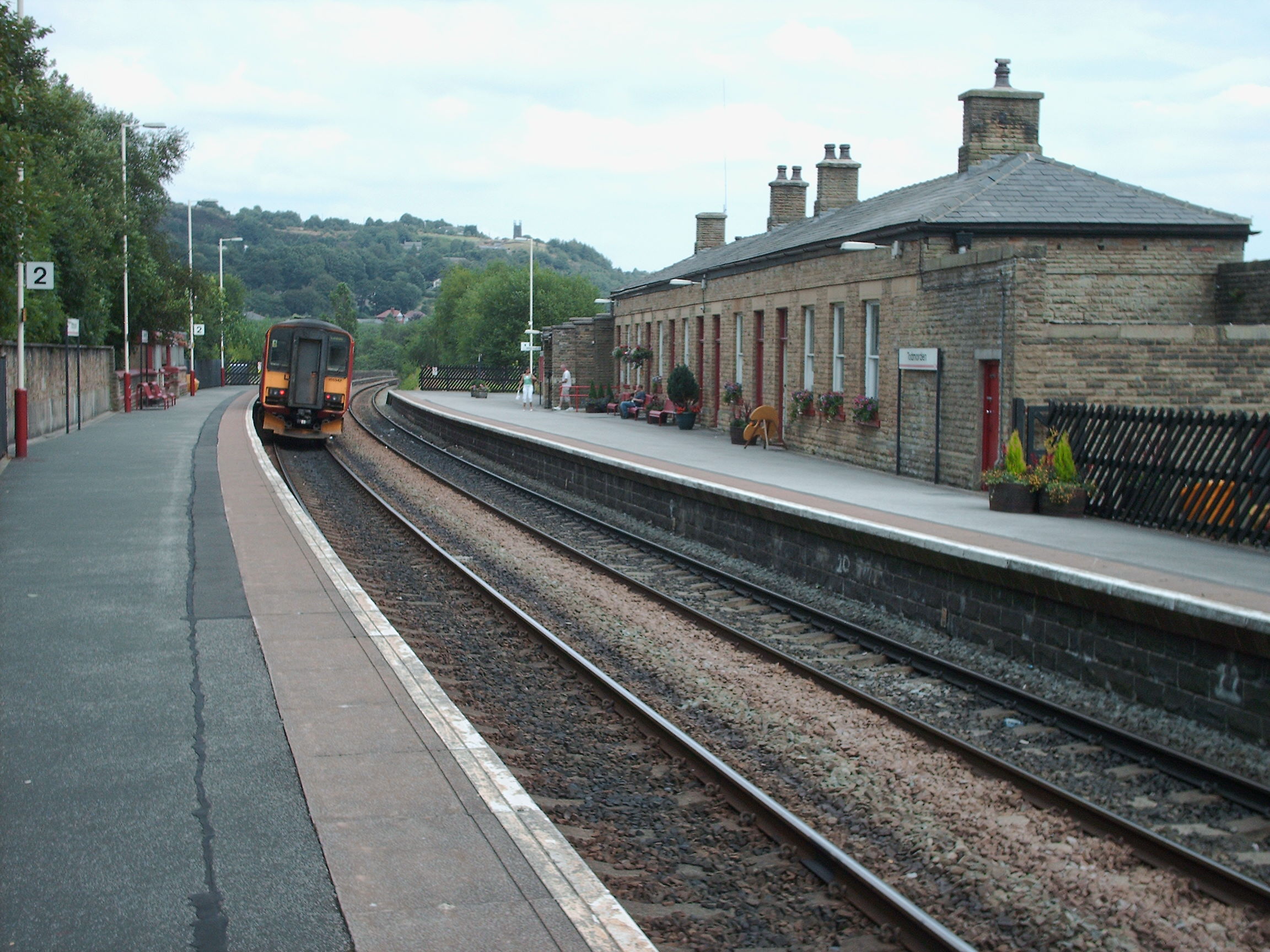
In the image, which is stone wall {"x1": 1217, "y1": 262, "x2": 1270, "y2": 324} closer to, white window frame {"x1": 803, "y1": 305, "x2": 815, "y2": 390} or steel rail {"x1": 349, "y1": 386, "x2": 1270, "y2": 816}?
white window frame {"x1": 803, "y1": 305, "x2": 815, "y2": 390}

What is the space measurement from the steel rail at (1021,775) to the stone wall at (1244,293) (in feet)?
33.6

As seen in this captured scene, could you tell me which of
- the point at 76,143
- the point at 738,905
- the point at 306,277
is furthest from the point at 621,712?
the point at 306,277

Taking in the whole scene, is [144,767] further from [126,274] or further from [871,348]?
[126,274]

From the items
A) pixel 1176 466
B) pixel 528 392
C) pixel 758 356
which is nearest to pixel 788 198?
pixel 758 356

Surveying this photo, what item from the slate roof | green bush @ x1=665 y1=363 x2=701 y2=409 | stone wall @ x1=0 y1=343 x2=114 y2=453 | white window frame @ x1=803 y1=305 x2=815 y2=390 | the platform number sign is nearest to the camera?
the slate roof

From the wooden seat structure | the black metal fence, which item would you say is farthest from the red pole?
the black metal fence

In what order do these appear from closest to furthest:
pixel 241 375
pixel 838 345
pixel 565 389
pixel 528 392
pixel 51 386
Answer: pixel 838 345 < pixel 51 386 < pixel 565 389 < pixel 528 392 < pixel 241 375

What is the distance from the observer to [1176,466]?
44.7 feet

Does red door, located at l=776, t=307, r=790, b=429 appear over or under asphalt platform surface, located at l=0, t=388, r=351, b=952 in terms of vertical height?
over

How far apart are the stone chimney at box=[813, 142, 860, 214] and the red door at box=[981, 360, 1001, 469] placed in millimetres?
14671

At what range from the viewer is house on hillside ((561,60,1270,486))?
16.2 m

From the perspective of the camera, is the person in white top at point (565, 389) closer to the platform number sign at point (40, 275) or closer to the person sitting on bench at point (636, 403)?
the person sitting on bench at point (636, 403)

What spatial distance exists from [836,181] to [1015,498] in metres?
18.1

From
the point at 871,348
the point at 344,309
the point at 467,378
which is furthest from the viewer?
the point at 344,309
